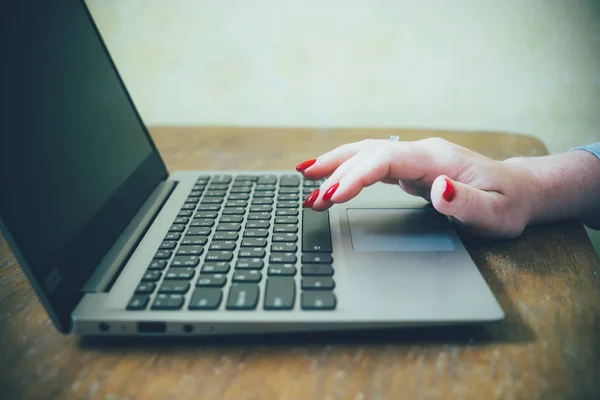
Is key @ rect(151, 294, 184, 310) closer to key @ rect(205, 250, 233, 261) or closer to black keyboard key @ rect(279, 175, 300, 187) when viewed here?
key @ rect(205, 250, 233, 261)

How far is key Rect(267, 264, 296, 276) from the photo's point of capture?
345 millimetres

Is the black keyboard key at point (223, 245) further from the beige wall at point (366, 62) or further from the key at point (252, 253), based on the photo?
the beige wall at point (366, 62)

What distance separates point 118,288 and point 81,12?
1.15ft

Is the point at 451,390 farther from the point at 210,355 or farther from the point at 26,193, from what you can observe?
the point at 26,193

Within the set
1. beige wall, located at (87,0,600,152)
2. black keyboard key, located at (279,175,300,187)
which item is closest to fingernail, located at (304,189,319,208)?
black keyboard key, located at (279,175,300,187)

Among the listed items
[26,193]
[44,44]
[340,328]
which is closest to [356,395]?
[340,328]

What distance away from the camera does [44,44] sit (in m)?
0.40

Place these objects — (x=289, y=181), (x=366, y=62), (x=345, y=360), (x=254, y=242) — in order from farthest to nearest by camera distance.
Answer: (x=366, y=62) < (x=289, y=181) < (x=254, y=242) < (x=345, y=360)

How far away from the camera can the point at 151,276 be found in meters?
0.35

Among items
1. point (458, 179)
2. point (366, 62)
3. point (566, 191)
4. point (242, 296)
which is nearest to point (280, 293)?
point (242, 296)

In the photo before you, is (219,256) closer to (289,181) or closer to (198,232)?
(198,232)

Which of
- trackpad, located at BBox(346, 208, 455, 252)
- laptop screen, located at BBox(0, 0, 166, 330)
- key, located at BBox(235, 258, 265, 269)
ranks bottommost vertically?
trackpad, located at BBox(346, 208, 455, 252)

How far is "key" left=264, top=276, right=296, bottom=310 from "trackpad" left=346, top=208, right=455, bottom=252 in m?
0.09

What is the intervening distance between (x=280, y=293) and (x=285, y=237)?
3.7 inches
